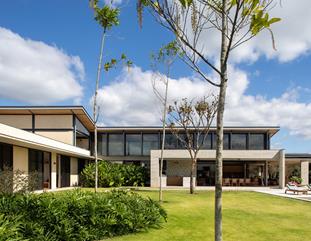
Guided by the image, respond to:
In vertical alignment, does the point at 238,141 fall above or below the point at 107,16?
below

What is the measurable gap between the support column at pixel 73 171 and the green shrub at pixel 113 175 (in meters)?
0.90

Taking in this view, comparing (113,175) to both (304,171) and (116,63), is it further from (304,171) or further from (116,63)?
(304,171)

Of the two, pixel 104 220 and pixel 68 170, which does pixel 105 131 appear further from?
pixel 104 220

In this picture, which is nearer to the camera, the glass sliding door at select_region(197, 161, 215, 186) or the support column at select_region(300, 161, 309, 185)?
the support column at select_region(300, 161, 309, 185)

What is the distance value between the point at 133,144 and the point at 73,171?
7.53 m

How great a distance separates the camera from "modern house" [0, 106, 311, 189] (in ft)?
96.7

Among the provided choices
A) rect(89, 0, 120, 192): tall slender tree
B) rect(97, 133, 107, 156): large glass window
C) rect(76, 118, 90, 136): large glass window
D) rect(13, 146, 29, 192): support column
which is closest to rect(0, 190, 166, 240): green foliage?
rect(89, 0, 120, 192): tall slender tree

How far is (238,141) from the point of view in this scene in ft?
126

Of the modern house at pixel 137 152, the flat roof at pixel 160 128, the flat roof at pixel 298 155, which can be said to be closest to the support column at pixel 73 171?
the modern house at pixel 137 152

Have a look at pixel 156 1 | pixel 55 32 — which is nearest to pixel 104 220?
pixel 156 1

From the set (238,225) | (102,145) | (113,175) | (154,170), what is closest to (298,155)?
(154,170)

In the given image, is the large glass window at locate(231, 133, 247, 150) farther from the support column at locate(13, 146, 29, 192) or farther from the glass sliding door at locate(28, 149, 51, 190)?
the support column at locate(13, 146, 29, 192)

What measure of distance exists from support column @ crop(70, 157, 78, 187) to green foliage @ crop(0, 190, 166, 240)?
2409cm

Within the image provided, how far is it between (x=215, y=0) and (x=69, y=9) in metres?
9.00
